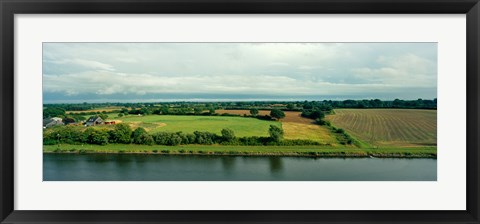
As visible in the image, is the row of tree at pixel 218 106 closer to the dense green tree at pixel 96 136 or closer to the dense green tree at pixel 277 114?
the dense green tree at pixel 277 114

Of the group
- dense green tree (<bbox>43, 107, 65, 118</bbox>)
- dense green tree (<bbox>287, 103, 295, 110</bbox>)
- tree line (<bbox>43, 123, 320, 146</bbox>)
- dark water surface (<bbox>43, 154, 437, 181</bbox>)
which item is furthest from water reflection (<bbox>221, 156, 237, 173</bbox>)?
dense green tree (<bbox>43, 107, 65, 118</bbox>)

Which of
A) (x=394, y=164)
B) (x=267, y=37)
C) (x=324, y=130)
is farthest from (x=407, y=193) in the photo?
(x=267, y=37)

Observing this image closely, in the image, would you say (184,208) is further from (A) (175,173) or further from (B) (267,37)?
(B) (267,37)

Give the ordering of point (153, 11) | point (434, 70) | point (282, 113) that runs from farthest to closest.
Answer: point (282, 113), point (434, 70), point (153, 11)

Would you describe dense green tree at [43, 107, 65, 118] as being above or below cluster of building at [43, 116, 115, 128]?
above

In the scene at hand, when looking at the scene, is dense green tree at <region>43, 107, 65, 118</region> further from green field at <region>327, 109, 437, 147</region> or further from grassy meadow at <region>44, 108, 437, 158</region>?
green field at <region>327, 109, 437, 147</region>
